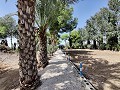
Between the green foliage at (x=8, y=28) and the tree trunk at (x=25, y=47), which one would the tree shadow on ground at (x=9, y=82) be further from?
the green foliage at (x=8, y=28)

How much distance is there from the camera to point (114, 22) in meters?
51.0

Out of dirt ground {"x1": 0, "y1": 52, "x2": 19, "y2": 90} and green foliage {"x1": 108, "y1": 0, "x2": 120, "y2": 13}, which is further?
green foliage {"x1": 108, "y1": 0, "x2": 120, "y2": 13}

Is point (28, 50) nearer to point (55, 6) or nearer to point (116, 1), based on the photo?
point (55, 6)

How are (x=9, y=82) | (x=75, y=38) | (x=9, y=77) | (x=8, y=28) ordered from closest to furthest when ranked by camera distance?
(x=9, y=82) < (x=9, y=77) < (x=8, y=28) < (x=75, y=38)

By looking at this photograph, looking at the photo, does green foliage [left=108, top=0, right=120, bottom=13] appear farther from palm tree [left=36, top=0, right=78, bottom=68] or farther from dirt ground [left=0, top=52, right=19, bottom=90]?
dirt ground [left=0, top=52, right=19, bottom=90]

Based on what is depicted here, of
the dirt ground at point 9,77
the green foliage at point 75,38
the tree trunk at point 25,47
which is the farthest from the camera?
the green foliage at point 75,38

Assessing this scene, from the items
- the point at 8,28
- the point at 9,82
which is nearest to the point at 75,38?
the point at 8,28

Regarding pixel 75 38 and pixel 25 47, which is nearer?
pixel 25 47

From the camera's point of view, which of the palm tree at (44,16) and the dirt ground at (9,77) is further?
the palm tree at (44,16)

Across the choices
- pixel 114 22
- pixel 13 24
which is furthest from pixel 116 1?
pixel 13 24

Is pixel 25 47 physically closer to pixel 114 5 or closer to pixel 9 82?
pixel 9 82

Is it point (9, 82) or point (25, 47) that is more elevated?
point (25, 47)

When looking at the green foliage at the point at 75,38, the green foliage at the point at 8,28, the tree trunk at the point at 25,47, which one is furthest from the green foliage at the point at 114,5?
the tree trunk at the point at 25,47

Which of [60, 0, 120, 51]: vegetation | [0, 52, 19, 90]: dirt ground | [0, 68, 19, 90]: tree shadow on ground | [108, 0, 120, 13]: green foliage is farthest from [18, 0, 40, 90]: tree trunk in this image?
[108, 0, 120, 13]: green foliage
